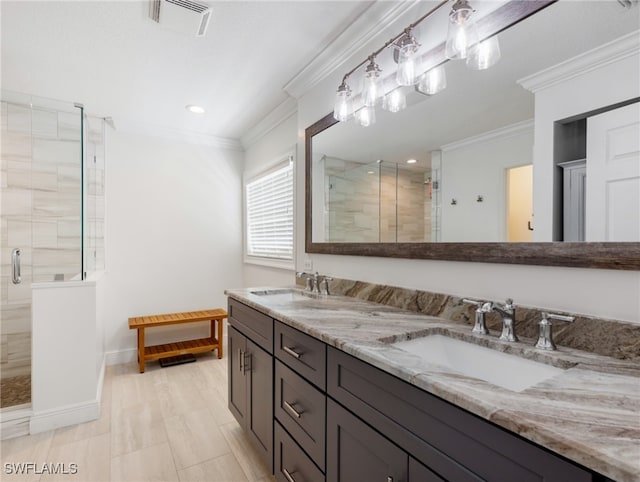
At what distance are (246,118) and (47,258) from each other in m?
2.10

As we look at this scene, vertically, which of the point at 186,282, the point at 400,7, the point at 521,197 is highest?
the point at 400,7

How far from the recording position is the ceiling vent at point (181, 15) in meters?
1.68

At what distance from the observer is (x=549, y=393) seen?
726 mm

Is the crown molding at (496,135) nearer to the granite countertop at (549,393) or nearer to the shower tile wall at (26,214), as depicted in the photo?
the granite countertop at (549,393)

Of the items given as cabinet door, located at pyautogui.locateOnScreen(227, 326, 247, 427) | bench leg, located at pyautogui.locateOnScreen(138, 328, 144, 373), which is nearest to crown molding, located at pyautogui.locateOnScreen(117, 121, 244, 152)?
bench leg, located at pyautogui.locateOnScreen(138, 328, 144, 373)

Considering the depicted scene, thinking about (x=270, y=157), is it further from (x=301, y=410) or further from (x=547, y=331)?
(x=547, y=331)

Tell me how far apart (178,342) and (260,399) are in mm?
2274

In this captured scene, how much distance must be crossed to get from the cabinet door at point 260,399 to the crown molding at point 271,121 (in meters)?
2.00

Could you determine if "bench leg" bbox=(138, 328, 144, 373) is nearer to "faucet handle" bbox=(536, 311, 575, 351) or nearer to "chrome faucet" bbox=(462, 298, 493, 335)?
"chrome faucet" bbox=(462, 298, 493, 335)

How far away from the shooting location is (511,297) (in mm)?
1246

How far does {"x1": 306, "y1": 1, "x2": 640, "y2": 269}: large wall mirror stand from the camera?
103cm

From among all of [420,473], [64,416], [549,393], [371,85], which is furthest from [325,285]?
[64,416]

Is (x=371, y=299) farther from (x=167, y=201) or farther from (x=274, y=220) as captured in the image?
(x=167, y=201)

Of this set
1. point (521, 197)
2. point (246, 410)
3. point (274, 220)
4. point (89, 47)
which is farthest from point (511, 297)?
point (89, 47)
